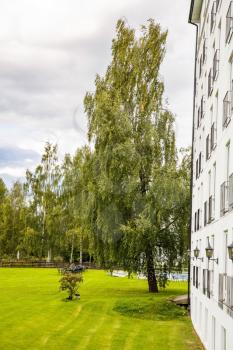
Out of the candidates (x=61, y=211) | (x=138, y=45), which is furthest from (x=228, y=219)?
(x=61, y=211)

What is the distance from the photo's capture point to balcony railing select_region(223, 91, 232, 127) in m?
13.9

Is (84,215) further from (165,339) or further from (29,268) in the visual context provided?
(29,268)

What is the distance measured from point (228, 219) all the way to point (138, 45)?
86.7 feet

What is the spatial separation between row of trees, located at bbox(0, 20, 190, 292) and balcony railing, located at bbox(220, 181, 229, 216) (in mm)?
17598

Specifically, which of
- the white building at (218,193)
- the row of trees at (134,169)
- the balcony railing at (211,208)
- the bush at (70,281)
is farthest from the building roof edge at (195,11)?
the bush at (70,281)

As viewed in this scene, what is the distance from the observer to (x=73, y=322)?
23188mm

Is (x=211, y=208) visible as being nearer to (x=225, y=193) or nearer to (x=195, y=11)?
(x=225, y=193)

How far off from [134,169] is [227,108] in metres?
19.5

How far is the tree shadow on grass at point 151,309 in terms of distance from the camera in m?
25.3

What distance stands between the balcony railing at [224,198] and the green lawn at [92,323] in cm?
624

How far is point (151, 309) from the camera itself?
2652cm

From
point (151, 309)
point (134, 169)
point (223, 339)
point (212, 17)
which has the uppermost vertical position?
point (212, 17)

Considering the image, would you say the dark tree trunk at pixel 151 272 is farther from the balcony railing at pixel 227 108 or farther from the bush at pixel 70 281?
the balcony railing at pixel 227 108

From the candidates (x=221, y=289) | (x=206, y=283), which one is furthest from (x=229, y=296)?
(x=206, y=283)
